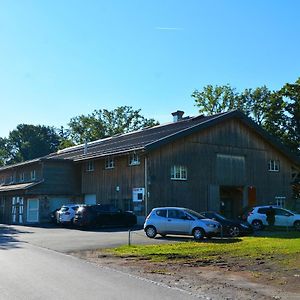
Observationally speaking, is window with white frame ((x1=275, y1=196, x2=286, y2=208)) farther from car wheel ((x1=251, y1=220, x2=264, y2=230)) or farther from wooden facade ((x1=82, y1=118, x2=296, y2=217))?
car wheel ((x1=251, y1=220, x2=264, y2=230))

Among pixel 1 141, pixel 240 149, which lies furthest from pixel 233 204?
pixel 1 141

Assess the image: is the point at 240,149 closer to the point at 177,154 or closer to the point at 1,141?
the point at 177,154

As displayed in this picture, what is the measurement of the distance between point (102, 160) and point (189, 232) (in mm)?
17431

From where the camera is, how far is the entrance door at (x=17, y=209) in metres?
42.7

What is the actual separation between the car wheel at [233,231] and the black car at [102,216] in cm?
986

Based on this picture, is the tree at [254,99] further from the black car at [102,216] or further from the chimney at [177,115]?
the black car at [102,216]

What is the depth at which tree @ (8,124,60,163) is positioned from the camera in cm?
10338

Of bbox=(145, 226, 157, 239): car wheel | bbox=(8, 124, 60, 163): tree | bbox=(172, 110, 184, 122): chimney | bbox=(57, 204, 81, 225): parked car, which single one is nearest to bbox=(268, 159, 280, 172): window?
bbox=(172, 110, 184, 122): chimney

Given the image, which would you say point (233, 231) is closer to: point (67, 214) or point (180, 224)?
point (180, 224)

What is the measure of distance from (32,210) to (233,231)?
21.7 meters

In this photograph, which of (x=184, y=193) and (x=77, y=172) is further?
(x=77, y=172)

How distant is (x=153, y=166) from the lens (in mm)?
34188

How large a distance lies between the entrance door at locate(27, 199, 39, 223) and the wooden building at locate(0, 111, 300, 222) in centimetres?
161

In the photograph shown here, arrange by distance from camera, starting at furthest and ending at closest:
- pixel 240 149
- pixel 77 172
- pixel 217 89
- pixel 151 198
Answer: pixel 217 89 → pixel 77 172 → pixel 240 149 → pixel 151 198
